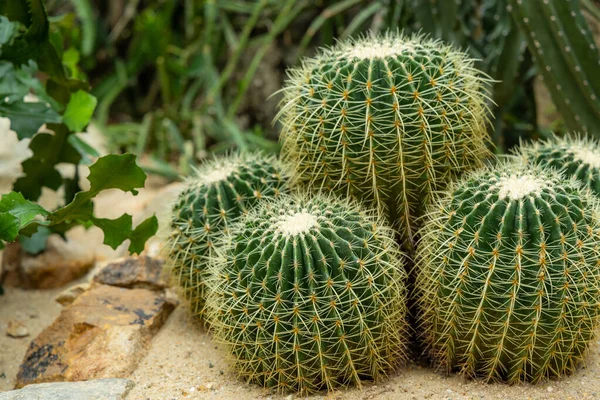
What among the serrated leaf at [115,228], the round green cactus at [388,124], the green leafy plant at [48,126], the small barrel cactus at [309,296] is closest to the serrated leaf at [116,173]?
the green leafy plant at [48,126]

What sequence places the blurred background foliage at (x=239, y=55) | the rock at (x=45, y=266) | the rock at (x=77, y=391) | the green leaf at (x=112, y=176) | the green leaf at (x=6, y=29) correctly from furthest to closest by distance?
the blurred background foliage at (x=239, y=55) → the rock at (x=45, y=266) → the green leaf at (x=6, y=29) → the green leaf at (x=112, y=176) → the rock at (x=77, y=391)

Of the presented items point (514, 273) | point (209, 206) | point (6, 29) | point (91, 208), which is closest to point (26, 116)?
point (6, 29)

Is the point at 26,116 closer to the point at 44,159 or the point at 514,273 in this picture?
the point at 44,159

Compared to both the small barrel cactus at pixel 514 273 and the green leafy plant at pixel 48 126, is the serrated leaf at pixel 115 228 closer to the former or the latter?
the green leafy plant at pixel 48 126

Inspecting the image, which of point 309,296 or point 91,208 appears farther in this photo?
point 91,208

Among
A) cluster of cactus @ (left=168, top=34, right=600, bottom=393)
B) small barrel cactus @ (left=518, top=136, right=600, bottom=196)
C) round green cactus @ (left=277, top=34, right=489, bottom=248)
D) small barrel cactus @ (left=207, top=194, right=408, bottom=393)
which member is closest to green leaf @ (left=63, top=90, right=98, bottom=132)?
cluster of cactus @ (left=168, top=34, right=600, bottom=393)

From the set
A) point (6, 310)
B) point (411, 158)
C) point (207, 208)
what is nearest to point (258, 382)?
point (207, 208)
